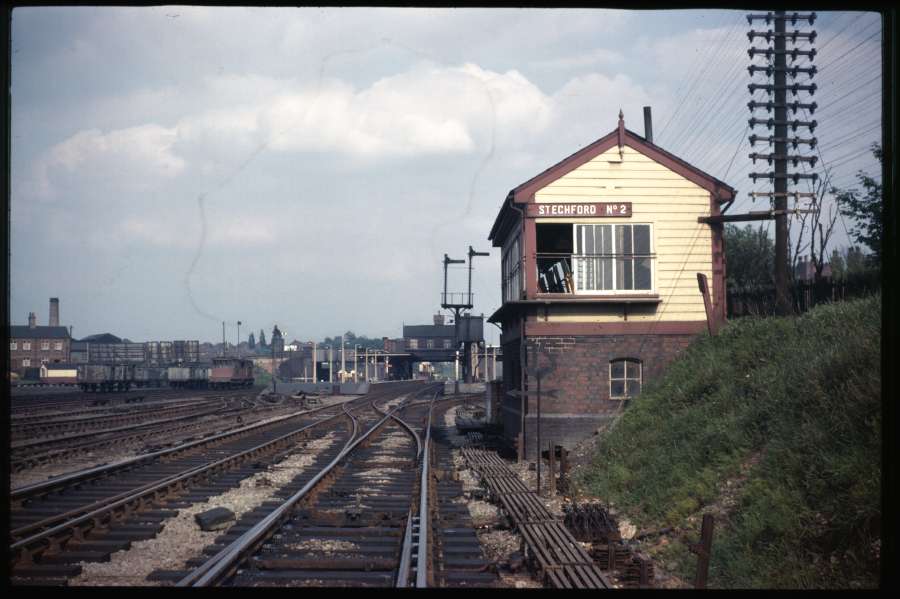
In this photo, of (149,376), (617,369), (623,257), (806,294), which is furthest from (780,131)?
(149,376)

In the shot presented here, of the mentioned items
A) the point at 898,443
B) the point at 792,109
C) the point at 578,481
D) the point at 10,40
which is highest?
the point at 792,109

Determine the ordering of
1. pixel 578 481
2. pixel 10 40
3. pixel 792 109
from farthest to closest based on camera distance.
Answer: pixel 792 109 < pixel 578 481 < pixel 10 40

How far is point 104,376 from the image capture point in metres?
56.6

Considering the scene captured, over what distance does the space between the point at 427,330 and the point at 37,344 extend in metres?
52.0

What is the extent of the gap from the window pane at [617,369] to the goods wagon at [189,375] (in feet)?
184

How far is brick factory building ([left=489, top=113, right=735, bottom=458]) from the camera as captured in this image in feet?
54.2

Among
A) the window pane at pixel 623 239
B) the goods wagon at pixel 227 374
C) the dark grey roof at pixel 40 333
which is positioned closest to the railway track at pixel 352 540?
the window pane at pixel 623 239

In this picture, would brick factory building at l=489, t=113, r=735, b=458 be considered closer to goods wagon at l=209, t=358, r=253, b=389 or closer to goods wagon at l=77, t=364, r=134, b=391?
goods wagon at l=77, t=364, r=134, b=391

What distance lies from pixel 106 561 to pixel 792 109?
22497 millimetres

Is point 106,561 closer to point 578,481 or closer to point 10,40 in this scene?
point 10,40

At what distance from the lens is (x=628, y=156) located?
16.8 meters

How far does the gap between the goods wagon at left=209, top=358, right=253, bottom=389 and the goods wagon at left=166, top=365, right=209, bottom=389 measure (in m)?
0.85

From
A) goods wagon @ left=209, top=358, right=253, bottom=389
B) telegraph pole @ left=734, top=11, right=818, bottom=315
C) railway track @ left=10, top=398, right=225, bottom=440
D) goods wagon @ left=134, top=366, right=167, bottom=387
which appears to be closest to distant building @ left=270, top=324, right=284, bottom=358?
goods wagon @ left=209, top=358, right=253, bottom=389
